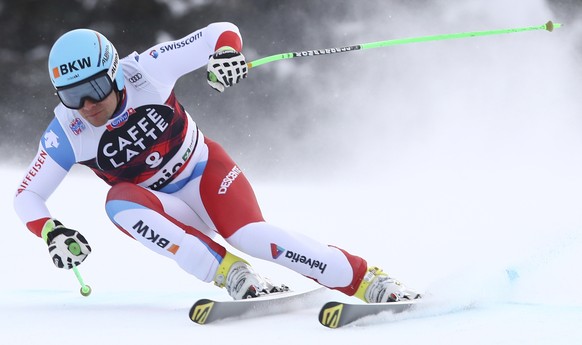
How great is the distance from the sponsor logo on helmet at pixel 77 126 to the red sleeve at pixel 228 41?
595 millimetres

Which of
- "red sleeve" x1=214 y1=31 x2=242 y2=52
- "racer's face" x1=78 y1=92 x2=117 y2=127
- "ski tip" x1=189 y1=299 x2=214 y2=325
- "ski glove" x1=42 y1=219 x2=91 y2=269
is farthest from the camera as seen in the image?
"red sleeve" x1=214 y1=31 x2=242 y2=52

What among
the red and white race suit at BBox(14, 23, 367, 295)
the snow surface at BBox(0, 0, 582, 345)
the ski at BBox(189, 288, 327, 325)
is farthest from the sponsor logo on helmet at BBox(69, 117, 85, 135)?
the ski at BBox(189, 288, 327, 325)

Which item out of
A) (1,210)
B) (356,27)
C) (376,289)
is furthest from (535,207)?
(1,210)

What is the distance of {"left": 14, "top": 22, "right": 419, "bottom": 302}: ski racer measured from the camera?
2.86 m

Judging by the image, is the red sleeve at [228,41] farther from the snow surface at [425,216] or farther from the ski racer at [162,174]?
the snow surface at [425,216]

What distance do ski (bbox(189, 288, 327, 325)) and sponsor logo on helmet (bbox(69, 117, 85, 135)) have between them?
0.86 meters

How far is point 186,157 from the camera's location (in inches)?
127

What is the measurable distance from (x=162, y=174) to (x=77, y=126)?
390 mm

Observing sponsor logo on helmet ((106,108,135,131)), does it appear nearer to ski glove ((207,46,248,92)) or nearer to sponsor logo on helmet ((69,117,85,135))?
sponsor logo on helmet ((69,117,85,135))

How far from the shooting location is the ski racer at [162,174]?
286cm

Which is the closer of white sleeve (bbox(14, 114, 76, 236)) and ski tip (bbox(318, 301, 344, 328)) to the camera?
ski tip (bbox(318, 301, 344, 328))

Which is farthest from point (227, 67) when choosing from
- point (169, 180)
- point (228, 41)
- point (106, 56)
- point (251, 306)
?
point (251, 306)

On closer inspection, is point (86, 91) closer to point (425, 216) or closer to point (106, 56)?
point (106, 56)

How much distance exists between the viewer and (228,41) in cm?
312
